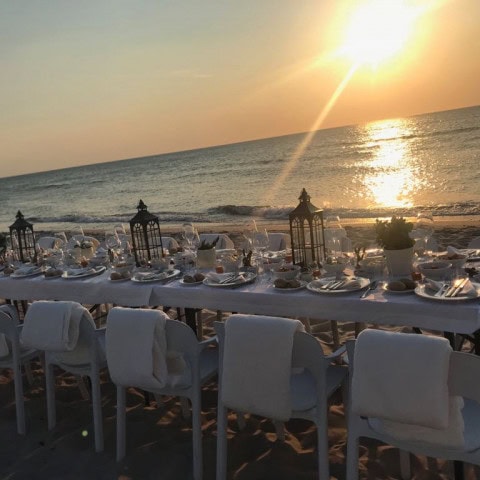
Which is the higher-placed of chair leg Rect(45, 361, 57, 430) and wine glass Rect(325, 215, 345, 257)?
→ wine glass Rect(325, 215, 345, 257)

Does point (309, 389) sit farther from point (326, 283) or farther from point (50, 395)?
point (50, 395)

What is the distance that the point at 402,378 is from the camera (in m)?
1.98

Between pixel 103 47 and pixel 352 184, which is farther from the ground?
pixel 103 47

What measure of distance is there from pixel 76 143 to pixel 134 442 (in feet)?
157

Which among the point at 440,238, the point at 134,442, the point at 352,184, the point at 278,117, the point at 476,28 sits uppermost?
the point at 278,117

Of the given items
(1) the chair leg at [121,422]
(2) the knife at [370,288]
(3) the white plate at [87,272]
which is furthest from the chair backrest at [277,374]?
(3) the white plate at [87,272]

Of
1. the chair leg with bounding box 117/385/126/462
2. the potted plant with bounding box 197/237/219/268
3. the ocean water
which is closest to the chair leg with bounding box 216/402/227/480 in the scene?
the chair leg with bounding box 117/385/126/462

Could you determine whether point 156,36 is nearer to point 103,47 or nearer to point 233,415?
point 103,47

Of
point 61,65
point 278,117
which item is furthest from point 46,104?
point 278,117

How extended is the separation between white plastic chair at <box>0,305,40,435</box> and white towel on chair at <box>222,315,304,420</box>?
1624 millimetres

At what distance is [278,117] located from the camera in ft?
163

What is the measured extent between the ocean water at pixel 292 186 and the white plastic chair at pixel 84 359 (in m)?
7.88

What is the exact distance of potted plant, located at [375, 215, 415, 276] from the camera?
10.6 ft

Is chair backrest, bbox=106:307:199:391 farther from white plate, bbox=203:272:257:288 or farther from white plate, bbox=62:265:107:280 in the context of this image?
white plate, bbox=62:265:107:280
